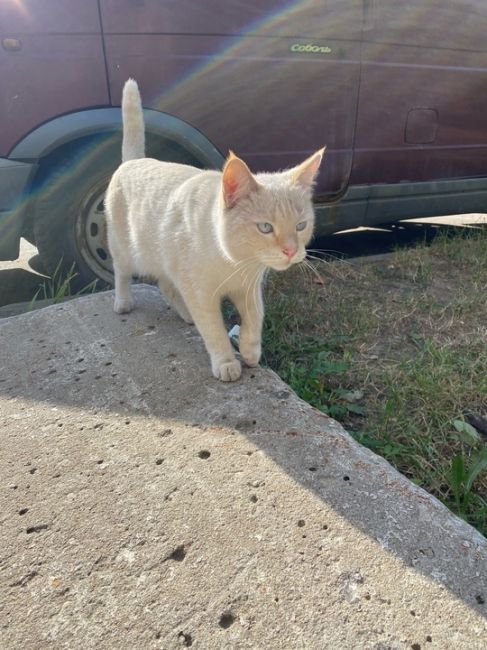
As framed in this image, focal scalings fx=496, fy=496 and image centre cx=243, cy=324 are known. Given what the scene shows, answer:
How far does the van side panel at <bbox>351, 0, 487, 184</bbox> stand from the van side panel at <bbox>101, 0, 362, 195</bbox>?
0.52ft

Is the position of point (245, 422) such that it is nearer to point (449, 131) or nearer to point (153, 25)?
point (153, 25)

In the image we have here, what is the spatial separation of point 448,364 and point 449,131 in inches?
100

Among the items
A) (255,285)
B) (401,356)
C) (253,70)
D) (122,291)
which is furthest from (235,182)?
(253,70)

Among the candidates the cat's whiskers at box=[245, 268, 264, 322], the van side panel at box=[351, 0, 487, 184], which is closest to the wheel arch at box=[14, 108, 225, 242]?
the van side panel at box=[351, 0, 487, 184]

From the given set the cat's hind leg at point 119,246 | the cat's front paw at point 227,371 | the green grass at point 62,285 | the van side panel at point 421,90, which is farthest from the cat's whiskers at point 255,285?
the van side panel at point 421,90

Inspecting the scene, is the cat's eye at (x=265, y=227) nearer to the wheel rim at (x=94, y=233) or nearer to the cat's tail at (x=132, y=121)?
the cat's tail at (x=132, y=121)

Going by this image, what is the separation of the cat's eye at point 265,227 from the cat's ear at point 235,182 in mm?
128

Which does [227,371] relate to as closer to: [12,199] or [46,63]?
[12,199]

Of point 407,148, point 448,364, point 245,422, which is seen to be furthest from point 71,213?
point 407,148

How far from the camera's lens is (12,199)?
2895 mm

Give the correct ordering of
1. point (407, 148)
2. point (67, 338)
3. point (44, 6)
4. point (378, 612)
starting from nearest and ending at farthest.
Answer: point (378, 612) < point (67, 338) < point (44, 6) < point (407, 148)

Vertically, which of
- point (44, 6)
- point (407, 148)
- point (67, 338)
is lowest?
point (67, 338)

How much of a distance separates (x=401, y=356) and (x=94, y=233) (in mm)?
2052

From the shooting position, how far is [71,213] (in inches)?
122
